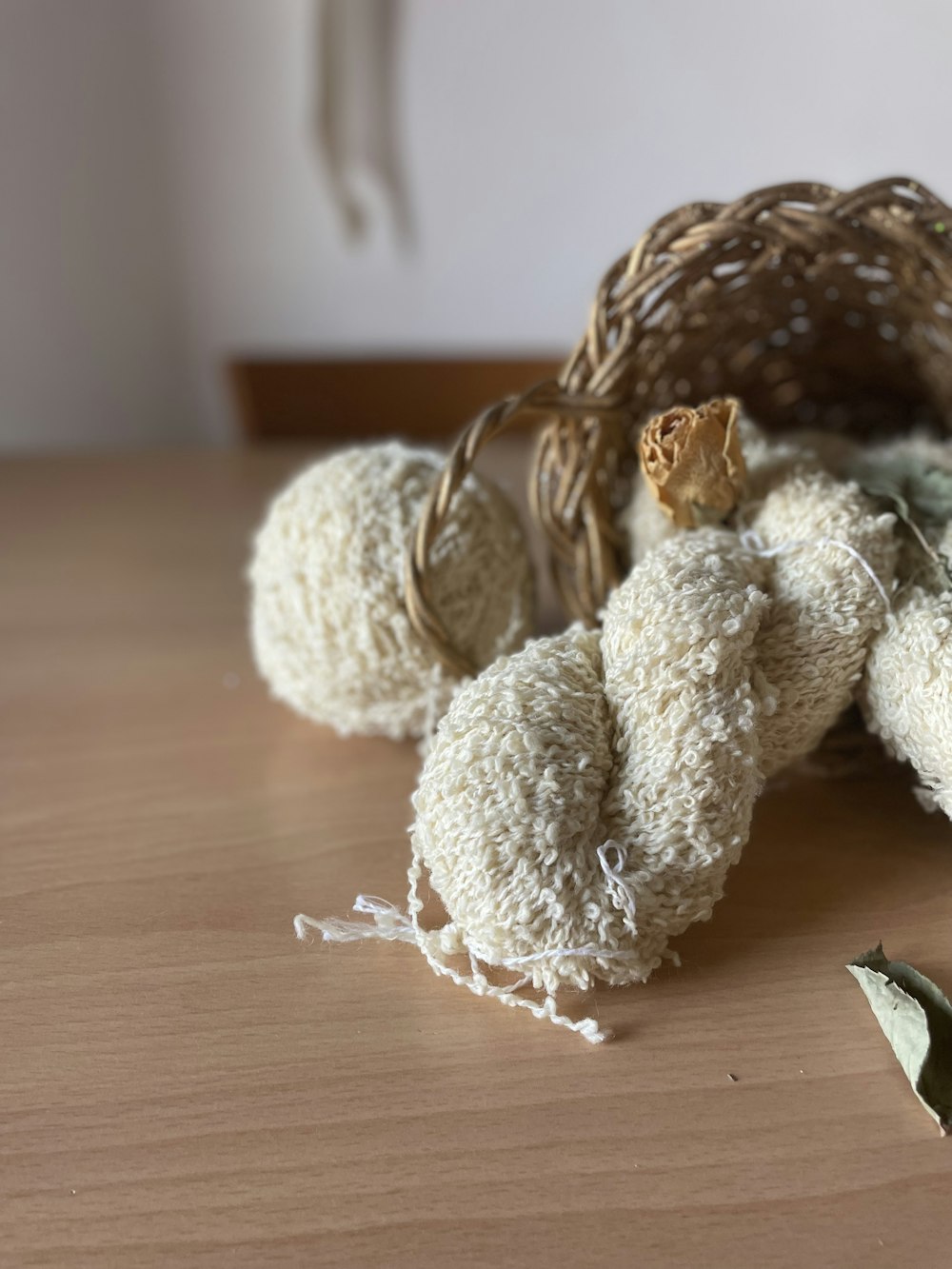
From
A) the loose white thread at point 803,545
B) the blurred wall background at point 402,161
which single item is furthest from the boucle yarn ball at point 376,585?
the blurred wall background at point 402,161

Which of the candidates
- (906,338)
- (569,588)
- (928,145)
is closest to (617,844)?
(569,588)

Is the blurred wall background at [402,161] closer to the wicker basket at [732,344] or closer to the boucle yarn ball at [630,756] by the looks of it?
the wicker basket at [732,344]

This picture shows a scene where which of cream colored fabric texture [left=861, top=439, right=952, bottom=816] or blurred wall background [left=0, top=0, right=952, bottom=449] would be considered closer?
cream colored fabric texture [left=861, top=439, right=952, bottom=816]

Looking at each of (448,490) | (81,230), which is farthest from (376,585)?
(81,230)

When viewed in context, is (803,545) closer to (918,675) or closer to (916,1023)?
(918,675)

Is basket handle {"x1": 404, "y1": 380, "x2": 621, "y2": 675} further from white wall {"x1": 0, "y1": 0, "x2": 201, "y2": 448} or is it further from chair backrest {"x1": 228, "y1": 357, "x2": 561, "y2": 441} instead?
white wall {"x1": 0, "y1": 0, "x2": 201, "y2": 448}

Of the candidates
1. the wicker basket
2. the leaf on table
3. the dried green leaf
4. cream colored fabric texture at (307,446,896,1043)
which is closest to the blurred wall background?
the wicker basket
